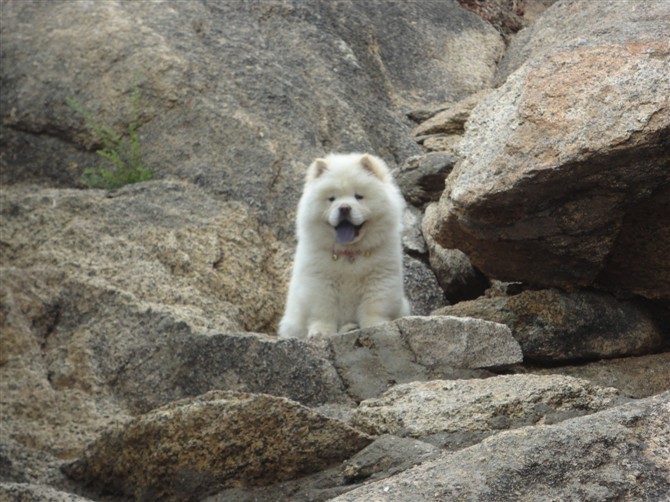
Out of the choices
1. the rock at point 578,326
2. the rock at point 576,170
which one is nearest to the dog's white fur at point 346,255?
the rock at point 576,170

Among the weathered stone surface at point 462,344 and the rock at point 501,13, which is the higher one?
the rock at point 501,13

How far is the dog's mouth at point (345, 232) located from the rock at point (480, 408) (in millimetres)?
2996

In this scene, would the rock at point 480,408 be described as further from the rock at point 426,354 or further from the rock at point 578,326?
the rock at point 578,326

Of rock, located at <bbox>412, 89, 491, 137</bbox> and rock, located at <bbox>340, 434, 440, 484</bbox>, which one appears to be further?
rock, located at <bbox>412, 89, 491, 137</bbox>

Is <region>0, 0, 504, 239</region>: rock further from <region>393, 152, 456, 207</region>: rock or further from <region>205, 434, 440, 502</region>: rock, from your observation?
<region>205, 434, 440, 502</region>: rock

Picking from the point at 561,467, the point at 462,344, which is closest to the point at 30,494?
the point at 561,467

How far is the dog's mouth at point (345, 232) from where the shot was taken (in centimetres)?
833

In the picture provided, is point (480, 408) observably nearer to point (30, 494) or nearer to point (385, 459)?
point (385, 459)

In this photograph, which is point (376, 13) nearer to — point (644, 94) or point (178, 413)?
point (644, 94)

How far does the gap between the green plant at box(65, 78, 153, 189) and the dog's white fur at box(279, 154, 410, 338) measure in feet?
6.92

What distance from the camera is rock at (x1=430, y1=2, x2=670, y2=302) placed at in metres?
6.29

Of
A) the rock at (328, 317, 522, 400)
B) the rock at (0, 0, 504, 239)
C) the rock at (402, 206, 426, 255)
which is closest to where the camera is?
the rock at (328, 317, 522, 400)

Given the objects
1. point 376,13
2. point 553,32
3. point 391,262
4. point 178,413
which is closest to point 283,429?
point 178,413

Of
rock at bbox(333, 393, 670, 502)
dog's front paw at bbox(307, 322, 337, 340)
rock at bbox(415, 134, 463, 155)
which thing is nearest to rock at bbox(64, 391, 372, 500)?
rock at bbox(333, 393, 670, 502)
